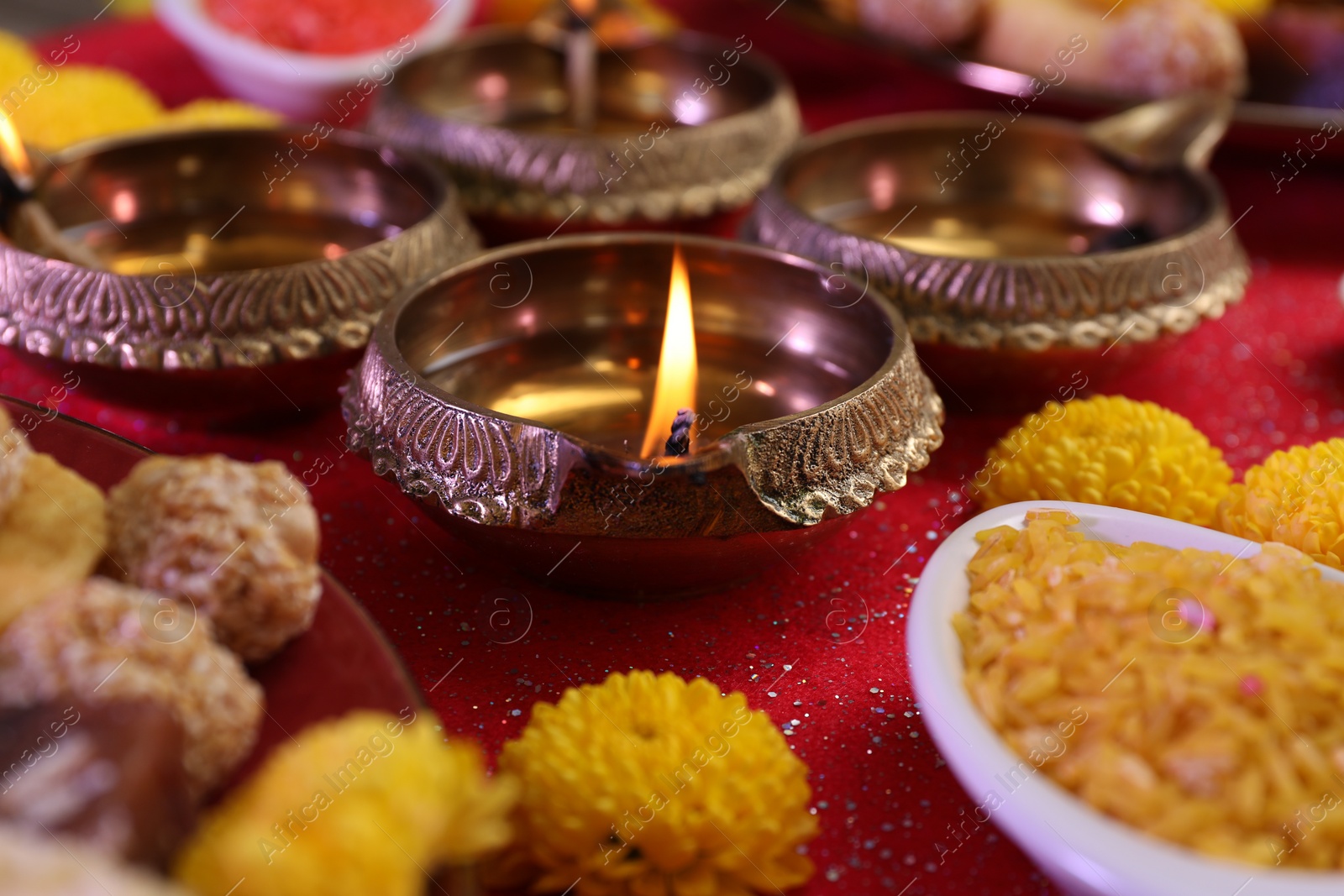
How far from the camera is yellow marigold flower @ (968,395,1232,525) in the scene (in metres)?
0.59

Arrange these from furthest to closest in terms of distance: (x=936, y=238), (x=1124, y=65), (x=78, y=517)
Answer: (x=1124, y=65) < (x=936, y=238) < (x=78, y=517)

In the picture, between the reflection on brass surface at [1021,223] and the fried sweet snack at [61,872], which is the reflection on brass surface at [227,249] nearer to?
the reflection on brass surface at [1021,223]

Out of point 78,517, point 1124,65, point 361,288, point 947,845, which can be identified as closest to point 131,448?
point 78,517

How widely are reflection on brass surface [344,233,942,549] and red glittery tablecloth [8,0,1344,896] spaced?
85mm

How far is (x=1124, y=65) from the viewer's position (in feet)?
3.44

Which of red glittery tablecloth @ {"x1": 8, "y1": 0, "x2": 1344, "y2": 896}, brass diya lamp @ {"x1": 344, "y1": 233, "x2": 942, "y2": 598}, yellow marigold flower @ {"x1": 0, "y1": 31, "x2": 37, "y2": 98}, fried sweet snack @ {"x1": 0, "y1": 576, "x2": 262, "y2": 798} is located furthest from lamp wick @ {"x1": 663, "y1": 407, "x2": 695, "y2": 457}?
yellow marigold flower @ {"x1": 0, "y1": 31, "x2": 37, "y2": 98}

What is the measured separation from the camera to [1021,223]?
0.91m

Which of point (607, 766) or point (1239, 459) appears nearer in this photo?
point (607, 766)

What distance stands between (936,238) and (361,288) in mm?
443

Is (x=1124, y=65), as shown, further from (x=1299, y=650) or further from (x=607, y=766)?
(x=607, y=766)

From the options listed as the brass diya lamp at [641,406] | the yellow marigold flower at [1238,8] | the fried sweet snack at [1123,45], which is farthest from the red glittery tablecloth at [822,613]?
the yellow marigold flower at [1238,8]

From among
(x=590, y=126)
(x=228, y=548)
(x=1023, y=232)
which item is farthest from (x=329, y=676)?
(x=590, y=126)

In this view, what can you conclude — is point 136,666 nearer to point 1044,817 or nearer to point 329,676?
point 329,676

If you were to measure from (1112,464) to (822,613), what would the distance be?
0.17m
